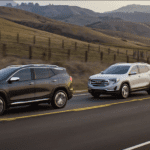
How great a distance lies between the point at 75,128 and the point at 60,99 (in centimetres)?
359

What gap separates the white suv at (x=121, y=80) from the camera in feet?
47.4

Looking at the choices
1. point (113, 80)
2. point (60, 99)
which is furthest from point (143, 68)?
point (60, 99)

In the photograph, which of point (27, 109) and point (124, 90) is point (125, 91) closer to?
point (124, 90)

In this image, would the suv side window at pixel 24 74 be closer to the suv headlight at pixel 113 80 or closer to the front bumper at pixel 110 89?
the front bumper at pixel 110 89

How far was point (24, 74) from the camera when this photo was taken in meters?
10.3

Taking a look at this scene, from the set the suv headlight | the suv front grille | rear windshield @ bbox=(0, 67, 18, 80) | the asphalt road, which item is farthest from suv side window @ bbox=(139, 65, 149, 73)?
rear windshield @ bbox=(0, 67, 18, 80)

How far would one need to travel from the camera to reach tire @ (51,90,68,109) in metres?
11.1

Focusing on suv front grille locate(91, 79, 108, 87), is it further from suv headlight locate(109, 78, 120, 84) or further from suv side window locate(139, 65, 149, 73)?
suv side window locate(139, 65, 149, 73)

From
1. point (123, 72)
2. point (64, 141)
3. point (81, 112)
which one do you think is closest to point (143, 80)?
point (123, 72)

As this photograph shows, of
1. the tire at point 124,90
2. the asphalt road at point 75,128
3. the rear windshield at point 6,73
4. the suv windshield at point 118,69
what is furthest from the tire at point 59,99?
the suv windshield at point 118,69

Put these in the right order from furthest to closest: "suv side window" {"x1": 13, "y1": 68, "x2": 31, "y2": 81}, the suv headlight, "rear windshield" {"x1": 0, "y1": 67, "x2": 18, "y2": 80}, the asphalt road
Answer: the suv headlight
"suv side window" {"x1": 13, "y1": 68, "x2": 31, "y2": 81}
"rear windshield" {"x1": 0, "y1": 67, "x2": 18, "y2": 80}
the asphalt road

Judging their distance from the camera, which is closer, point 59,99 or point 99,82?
point 59,99

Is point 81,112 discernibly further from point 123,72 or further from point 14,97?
point 123,72

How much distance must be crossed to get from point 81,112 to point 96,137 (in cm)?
365
